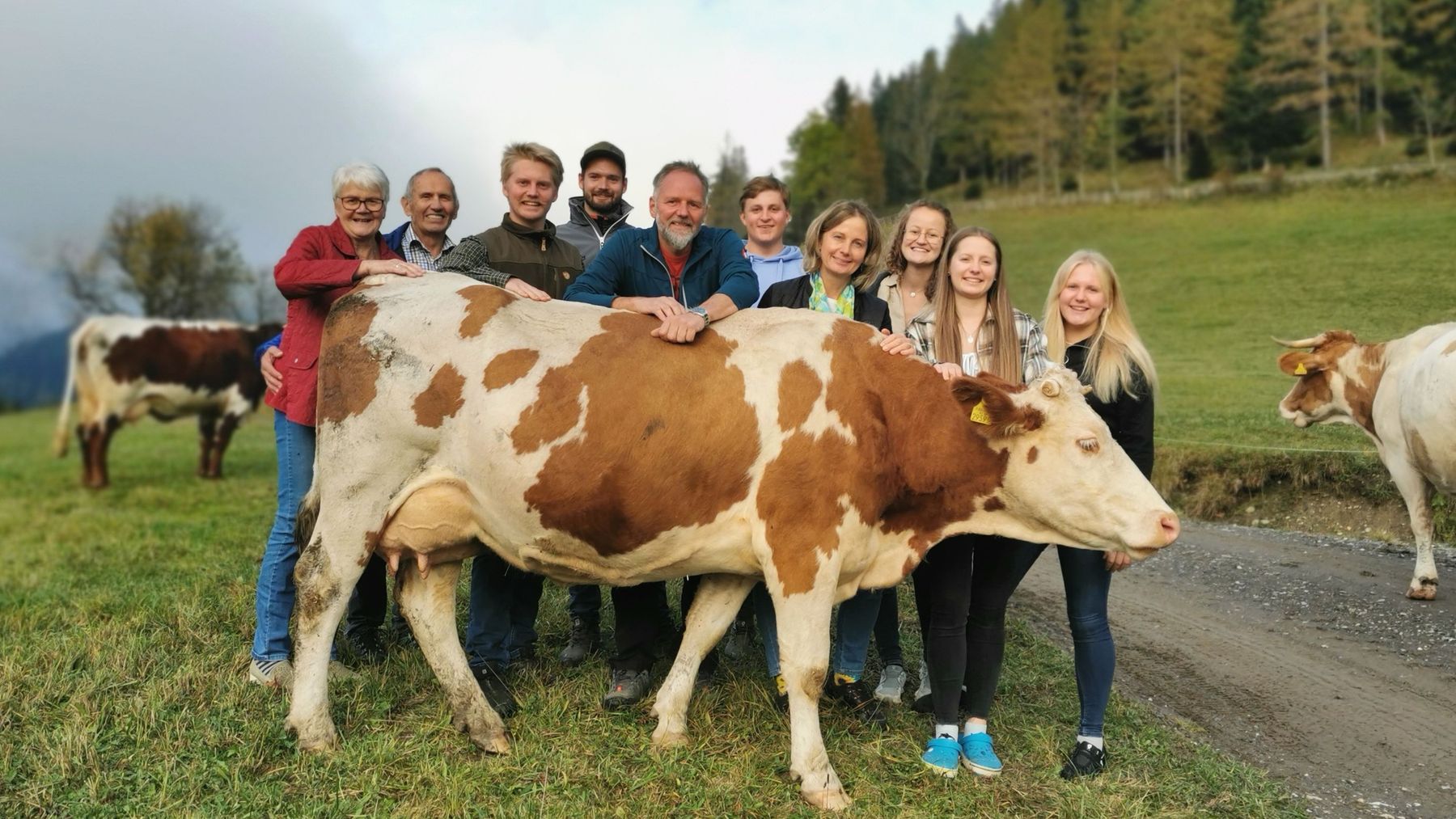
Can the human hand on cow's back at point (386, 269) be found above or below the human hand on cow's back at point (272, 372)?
above

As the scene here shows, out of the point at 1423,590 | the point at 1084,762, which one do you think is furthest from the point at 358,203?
the point at 1423,590

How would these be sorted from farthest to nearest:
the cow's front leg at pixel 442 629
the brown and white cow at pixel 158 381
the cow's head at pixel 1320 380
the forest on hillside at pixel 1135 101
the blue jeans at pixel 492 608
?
1. the forest on hillside at pixel 1135 101
2. the brown and white cow at pixel 158 381
3. the cow's head at pixel 1320 380
4. the blue jeans at pixel 492 608
5. the cow's front leg at pixel 442 629

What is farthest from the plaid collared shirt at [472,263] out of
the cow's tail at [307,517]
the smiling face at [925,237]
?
the smiling face at [925,237]

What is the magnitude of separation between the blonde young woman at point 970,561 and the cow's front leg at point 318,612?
304 centimetres

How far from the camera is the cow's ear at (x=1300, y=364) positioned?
1070 centimetres

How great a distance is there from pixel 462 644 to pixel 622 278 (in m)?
2.67

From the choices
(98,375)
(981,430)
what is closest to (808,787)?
(981,430)

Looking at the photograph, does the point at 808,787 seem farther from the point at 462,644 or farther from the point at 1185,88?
the point at 1185,88

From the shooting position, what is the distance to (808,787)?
4.45m

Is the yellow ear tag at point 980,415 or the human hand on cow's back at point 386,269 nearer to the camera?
the yellow ear tag at point 980,415

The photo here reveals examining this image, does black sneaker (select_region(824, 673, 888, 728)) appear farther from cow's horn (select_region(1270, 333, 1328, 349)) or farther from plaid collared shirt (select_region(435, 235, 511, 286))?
cow's horn (select_region(1270, 333, 1328, 349))

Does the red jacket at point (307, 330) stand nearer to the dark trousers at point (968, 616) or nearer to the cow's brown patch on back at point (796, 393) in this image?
the cow's brown patch on back at point (796, 393)

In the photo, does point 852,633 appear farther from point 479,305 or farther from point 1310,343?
point 1310,343

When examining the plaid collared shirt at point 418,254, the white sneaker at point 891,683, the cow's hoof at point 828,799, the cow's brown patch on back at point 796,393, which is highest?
the plaid collared shirt at point 418,254
